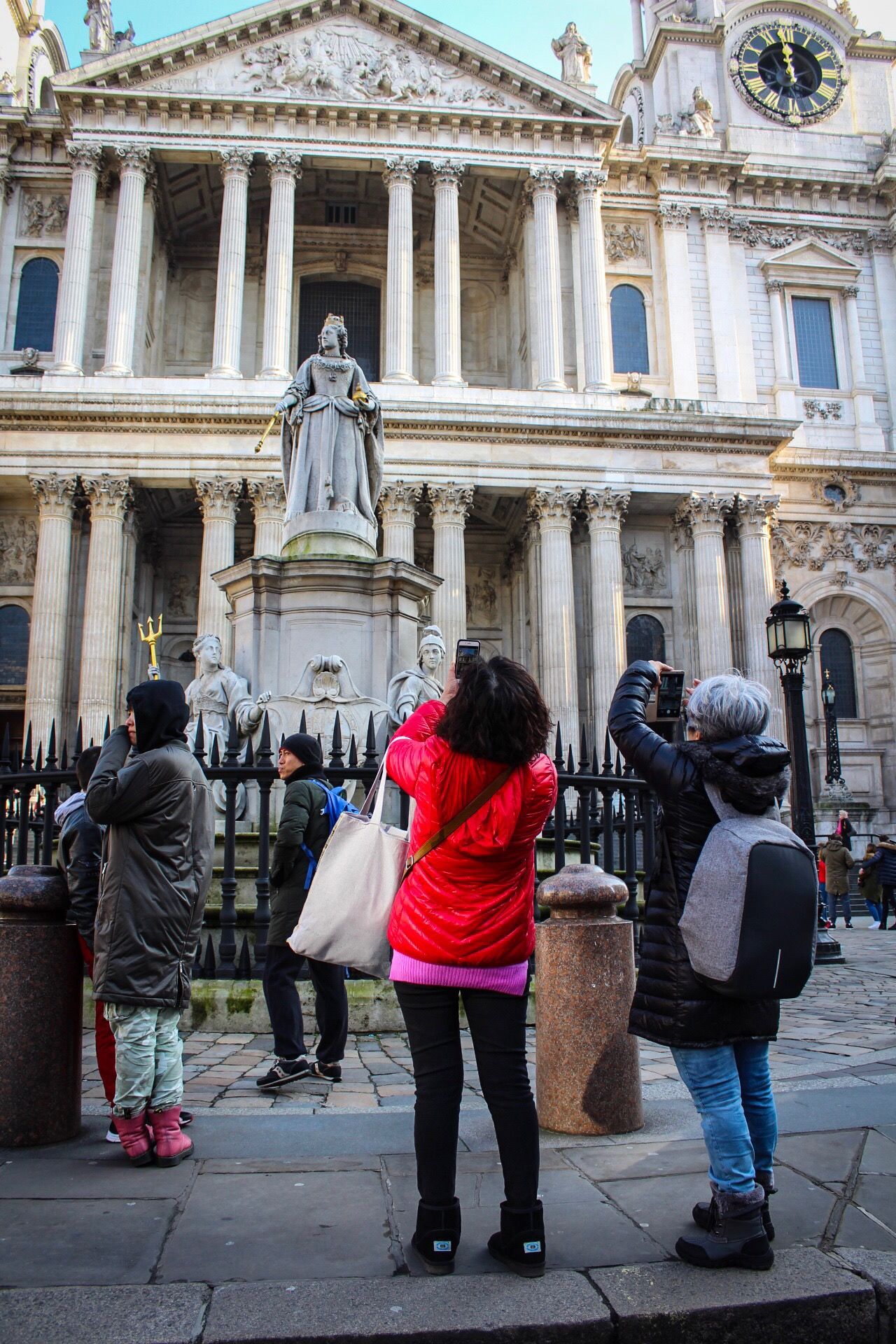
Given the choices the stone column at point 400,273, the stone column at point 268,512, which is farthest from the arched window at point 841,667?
the stone column at point 268,512

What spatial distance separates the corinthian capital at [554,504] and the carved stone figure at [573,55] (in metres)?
14.6

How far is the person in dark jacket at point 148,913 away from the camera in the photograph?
407 centimetres

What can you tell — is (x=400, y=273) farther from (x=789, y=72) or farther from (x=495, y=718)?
(x=495, y=718)

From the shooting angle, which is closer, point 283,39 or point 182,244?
point 283,39

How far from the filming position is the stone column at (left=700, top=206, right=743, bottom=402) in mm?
31172

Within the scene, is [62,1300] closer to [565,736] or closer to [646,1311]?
[646,1311]

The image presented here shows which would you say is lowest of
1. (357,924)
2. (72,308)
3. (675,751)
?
(357,924)

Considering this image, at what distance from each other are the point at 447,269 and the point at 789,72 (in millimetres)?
16161

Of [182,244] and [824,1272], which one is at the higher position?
[182,244]

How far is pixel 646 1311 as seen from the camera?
277 centimetres

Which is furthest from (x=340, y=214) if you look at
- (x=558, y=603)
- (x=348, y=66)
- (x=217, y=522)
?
(x=558, y=603)

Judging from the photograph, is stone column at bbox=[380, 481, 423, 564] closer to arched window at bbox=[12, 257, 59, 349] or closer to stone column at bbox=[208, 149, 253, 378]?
stone column at bbox=[208, 149, 253, 378]

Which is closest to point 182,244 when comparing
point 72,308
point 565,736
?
point 72,308

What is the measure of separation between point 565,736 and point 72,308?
1750 cm
